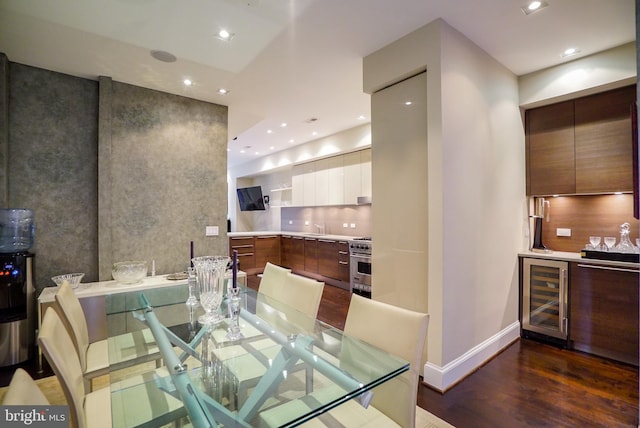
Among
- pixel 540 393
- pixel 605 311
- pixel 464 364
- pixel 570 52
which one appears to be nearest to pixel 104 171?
pixel 464 364

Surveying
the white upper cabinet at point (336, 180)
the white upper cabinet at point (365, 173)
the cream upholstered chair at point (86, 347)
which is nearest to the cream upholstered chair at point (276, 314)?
the cream upholstered chair at point (86, 347)

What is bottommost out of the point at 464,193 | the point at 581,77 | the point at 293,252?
the point at 293,252

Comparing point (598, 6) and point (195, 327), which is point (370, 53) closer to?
point (598, 6)

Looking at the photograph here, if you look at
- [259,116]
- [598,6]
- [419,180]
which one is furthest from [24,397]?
[259,116]

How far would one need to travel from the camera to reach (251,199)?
8.75m

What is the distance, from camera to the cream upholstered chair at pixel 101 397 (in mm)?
1168

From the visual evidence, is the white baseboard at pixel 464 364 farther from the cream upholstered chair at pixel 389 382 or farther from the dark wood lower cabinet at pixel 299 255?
the dark wood lower cabinet at pixel 299 255

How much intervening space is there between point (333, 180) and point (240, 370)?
482 cm

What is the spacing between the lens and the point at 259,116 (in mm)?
4543

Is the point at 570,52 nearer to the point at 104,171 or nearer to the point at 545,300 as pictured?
the point at 545,300

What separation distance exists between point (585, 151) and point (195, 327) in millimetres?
3917

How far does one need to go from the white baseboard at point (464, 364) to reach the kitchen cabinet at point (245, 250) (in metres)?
4.81

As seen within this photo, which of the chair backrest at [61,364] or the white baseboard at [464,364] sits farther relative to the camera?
the white baseboard at [464,364]

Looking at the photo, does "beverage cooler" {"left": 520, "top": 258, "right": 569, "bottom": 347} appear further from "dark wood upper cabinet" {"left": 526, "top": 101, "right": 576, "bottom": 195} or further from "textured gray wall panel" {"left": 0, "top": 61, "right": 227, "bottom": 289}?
"textured gray wall panel" {"left": 0, "top": 61, "right": 227, "bottom": 289}
